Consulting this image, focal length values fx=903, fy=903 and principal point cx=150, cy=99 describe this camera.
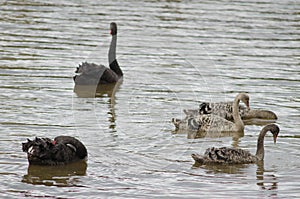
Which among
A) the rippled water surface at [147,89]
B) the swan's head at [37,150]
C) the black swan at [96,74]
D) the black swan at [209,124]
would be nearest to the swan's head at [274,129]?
the rippled water surface at [147,89]

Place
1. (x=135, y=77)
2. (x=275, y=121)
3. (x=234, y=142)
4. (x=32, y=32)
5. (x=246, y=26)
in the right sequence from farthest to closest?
(x=246, y=26) < (x=32, y=32) < (x=135, y=77) < (x=275, y=121) < (x=234, y=142)

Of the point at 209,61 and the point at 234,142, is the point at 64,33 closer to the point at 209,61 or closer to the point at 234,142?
the point at 209,61

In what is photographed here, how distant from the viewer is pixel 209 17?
21.0 metres

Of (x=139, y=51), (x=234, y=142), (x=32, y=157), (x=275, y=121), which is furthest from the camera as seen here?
(x=139, y=51)

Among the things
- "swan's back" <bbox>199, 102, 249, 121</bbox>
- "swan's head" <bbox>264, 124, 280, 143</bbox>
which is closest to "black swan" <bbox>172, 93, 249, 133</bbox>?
"swan's back" <bbox>199, 102, 249, 121</bbox>

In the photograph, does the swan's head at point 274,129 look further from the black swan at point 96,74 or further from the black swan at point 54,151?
the black swan at point 96,74

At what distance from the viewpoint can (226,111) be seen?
1278cm

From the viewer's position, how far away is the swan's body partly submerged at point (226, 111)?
12.2 metres

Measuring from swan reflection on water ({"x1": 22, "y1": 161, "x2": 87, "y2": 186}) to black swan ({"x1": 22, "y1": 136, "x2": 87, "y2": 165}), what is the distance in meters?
0.06

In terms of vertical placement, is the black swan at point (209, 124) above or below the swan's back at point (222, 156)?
above

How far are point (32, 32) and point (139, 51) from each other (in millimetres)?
2783

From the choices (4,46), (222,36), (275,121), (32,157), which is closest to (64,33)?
(4,46)

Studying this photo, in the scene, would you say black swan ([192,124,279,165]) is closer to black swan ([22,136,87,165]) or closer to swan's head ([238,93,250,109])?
black swan ([22,136,87,165])

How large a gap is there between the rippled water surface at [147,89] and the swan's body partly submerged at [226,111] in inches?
8.2
